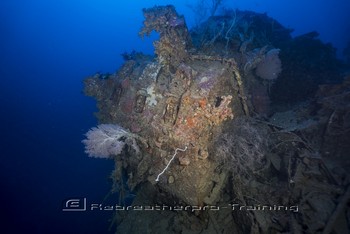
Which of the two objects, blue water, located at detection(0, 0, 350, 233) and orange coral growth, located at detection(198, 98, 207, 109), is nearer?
orange coral growth, located at detection(198, 98, 207, 109)

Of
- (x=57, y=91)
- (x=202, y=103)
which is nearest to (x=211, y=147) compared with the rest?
(x=202, y=103)

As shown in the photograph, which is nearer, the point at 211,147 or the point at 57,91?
the point at 211,147

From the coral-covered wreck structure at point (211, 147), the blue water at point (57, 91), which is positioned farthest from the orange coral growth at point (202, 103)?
the blue water at point (57, 91)

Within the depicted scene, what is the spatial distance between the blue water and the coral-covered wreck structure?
6.21 feet

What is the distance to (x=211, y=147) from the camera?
5.57 meters

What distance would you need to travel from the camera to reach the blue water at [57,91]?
18391 millimetres

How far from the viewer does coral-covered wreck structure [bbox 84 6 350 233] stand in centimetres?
524

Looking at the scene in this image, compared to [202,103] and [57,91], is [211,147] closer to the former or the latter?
[202,103]

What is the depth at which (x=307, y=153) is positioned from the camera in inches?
219

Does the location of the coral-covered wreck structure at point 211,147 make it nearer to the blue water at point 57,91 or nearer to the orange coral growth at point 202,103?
the orange coral growth at point 202,103

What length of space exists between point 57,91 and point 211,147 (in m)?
44.8

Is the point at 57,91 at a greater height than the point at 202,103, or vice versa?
the point at 57,91

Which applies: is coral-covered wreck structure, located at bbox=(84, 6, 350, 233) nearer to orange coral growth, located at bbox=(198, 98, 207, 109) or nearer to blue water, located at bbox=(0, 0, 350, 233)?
orange coral growth, located at bbox=(198, 98, 207, 109)

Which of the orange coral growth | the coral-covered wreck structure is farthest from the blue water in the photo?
A: the orange coral growth
